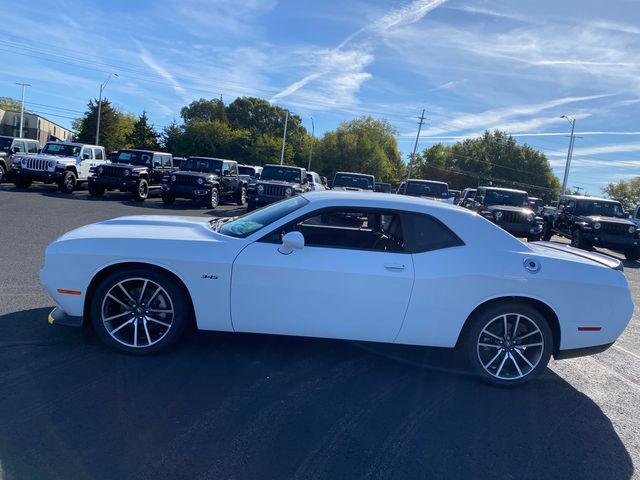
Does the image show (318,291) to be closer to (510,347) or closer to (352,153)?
(510,347)

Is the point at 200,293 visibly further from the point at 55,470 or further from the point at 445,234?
the point at 445,234

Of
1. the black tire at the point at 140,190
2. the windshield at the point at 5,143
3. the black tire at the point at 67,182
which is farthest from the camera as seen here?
the windshield at the point at 5,143

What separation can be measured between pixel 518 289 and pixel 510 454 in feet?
4.68

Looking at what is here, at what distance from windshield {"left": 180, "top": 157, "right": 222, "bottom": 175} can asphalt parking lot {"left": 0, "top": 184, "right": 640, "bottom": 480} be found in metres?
15.0

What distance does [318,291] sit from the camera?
3.98 m

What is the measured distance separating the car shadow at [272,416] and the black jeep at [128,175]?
1519 cm

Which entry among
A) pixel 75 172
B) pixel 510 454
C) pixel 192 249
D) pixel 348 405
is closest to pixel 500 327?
pixel 510 454

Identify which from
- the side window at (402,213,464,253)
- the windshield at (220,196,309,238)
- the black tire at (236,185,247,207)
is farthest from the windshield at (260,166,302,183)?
the side window at (402,213,464,253)

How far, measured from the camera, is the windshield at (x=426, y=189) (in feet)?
62.6

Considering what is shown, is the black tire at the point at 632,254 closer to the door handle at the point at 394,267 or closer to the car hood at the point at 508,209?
the car hood at the point at 508,209

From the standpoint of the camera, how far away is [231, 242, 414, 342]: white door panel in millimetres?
3980

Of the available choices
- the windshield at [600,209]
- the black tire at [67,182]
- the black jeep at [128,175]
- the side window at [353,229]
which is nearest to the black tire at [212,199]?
the black jeep at [128,175]

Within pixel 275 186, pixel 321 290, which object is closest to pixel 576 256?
pixel 321 290

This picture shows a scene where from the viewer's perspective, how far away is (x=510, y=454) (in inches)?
125
